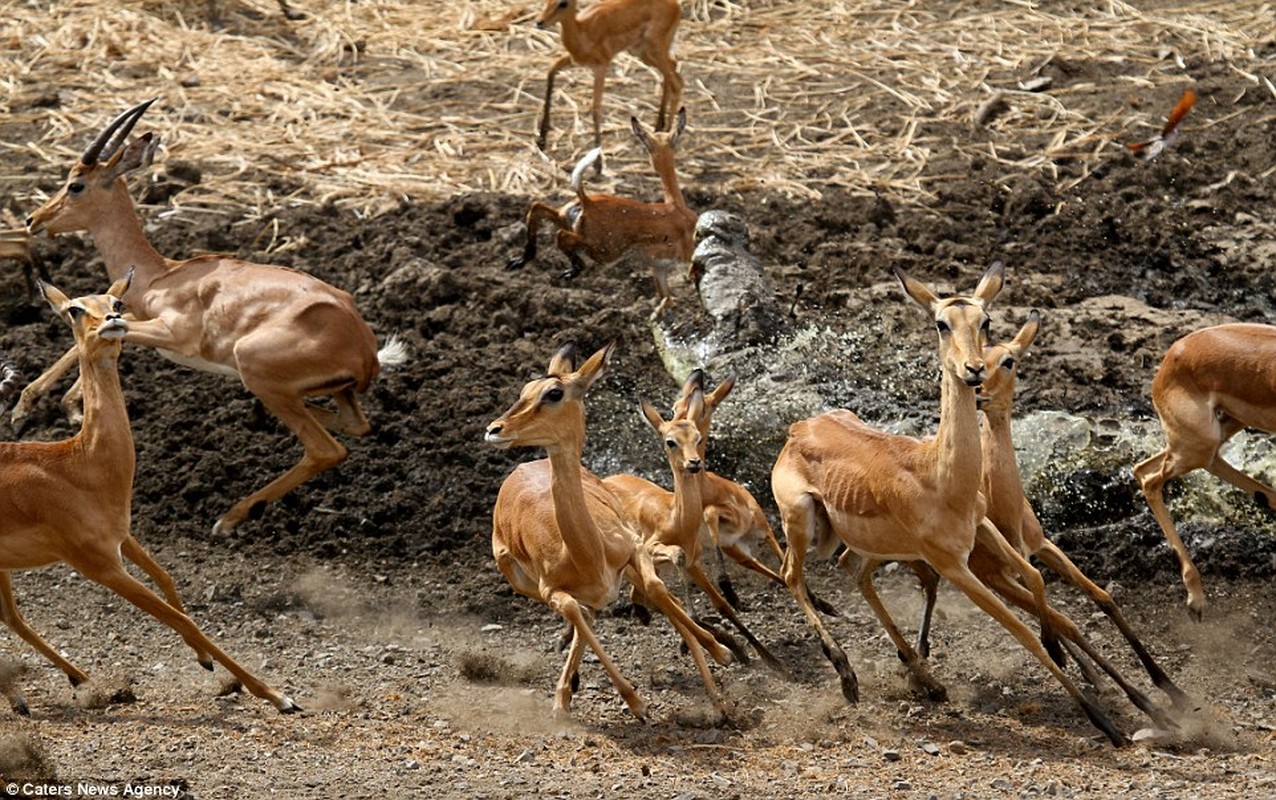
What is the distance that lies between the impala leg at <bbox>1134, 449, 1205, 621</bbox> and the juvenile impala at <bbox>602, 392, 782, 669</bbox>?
6.72 feet

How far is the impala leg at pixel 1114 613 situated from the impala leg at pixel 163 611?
3448 mm

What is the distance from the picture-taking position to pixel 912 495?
847 centimetres

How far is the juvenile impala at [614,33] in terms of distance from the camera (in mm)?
14586

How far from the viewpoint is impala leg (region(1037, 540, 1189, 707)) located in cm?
863

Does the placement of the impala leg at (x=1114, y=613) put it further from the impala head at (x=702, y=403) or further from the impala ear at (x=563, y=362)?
the impala ear at (x=563, y=362)

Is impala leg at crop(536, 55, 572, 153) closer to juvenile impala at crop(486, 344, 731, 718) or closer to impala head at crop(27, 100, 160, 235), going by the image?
impala head at crop(27, 100, 160, 235)

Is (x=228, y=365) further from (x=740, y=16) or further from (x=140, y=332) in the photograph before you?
(x=740, y=16)

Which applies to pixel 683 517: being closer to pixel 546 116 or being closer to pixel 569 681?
pixel 569 681

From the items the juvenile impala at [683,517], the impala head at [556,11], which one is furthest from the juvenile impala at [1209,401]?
the impala head at [556,11]

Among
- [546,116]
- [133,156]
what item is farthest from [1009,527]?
[546,116]

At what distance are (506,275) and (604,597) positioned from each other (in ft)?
13.9

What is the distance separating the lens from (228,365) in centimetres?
1102

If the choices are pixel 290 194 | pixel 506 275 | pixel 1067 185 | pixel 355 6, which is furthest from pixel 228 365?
pixel 355 6

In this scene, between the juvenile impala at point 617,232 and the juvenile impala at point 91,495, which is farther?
the juvenile impala at point 617,232
